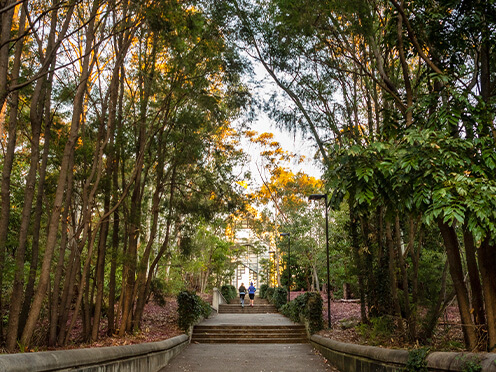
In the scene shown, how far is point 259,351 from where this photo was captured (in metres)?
10.8

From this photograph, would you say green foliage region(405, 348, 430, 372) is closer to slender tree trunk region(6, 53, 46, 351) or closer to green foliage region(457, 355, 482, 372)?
green foliage region(457, 355, 482, 372)

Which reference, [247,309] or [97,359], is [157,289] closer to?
[97,359]

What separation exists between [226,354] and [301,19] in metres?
7.98

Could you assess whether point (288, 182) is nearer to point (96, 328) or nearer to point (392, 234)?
point (392, 234)

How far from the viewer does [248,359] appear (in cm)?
941

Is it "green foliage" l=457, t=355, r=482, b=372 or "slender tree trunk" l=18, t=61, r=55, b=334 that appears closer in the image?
"green foliage" l=457, t=355, r=482, b=372

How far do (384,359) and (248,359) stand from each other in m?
4.50

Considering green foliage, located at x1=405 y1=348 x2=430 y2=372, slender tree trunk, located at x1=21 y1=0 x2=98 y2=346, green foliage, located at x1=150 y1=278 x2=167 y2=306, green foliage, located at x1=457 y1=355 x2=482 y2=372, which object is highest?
slender tree trunk, located at x1=21 y1=0 x2=98 y2=346

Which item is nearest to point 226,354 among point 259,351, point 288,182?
point 259,351

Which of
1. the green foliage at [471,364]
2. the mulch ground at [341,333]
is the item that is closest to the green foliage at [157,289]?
the mulch ground at [341,333]

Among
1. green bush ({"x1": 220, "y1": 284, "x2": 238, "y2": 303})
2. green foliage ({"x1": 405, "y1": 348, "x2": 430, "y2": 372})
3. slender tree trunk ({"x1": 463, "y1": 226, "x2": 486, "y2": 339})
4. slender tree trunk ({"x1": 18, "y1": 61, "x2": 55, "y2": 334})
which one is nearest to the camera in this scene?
green foliage ({"x1": 405, "y1": 348, "x2": 430, "y2": 372})

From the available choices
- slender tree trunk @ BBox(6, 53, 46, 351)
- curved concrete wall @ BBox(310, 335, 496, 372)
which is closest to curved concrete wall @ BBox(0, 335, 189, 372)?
slender tree trunk @ BBox(6, 53, 46, 351)

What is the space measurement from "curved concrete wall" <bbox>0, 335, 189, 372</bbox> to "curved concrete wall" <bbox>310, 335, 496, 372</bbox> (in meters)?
3.59

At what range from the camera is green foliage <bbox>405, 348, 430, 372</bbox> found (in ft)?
15.3
